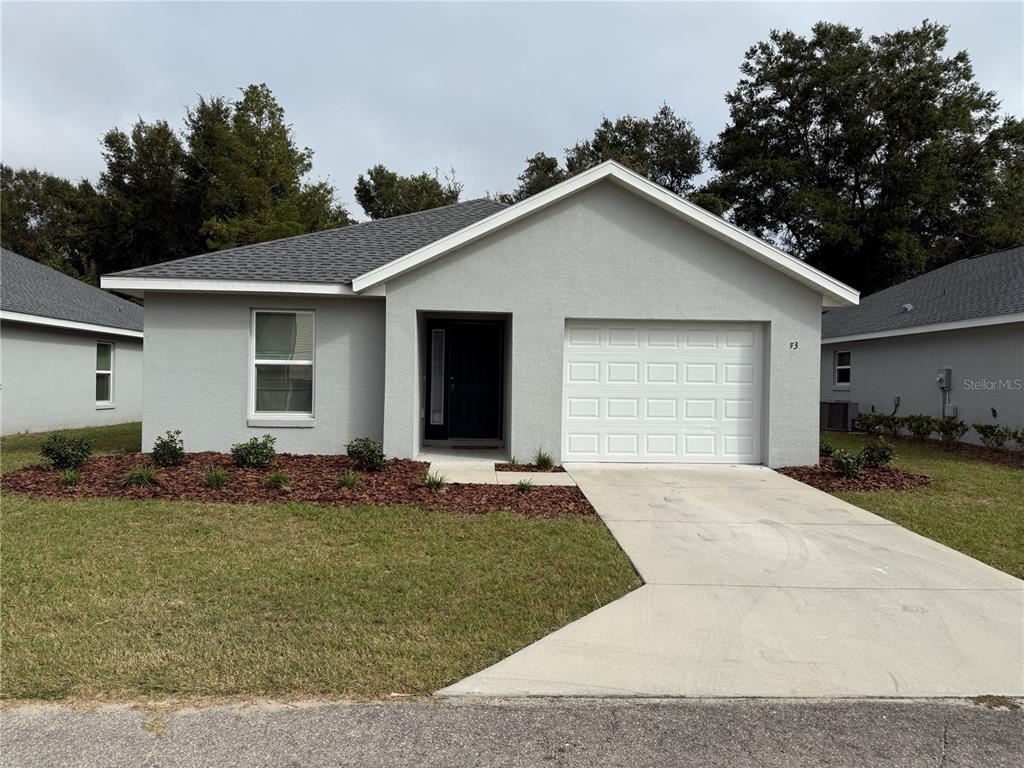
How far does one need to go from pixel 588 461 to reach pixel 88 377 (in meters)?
13.6

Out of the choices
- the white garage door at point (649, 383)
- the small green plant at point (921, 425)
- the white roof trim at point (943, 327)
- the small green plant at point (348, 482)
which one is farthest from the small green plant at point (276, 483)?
the small green plant at point (921, 425)

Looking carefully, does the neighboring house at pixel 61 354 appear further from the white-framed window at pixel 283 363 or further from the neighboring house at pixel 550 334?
the white-framed window at pixel 283 363

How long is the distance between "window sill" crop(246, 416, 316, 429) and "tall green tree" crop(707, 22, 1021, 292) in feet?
96.3

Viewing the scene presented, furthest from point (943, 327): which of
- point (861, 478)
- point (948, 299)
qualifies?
point (861, 478)

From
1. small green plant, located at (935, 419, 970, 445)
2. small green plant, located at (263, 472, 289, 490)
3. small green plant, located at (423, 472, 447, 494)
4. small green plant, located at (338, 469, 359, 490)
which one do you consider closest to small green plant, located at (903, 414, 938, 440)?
small green plant, located at (935, 419, 970, 445)

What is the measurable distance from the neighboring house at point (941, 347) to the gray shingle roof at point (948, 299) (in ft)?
0.13

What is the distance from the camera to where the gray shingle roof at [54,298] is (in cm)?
1455

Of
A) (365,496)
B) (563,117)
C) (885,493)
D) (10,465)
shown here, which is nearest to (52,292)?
(10,465)

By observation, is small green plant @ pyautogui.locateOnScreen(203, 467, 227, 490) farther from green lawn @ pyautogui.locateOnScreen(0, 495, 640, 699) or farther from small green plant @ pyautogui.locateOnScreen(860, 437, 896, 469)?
small green plant @ pyautogui.locateOnScreen(860, 437, 896, 469)

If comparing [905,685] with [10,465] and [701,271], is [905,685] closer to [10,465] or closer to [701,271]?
[701,271]

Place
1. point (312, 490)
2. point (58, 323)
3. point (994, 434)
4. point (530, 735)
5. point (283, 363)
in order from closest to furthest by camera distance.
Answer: point (530, 735) < point (312, 490) < point (283, 363) < point (994, 434) < point (58, 323)

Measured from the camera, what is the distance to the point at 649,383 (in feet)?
34.3

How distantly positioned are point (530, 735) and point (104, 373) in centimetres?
1817

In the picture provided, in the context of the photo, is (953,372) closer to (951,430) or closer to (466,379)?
(951,430)
